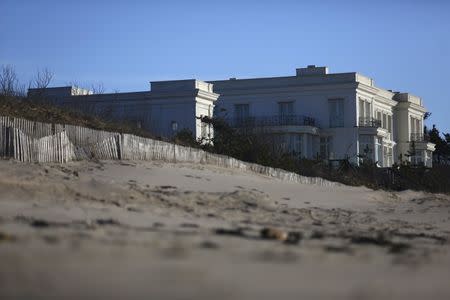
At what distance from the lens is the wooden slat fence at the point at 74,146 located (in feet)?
40.2

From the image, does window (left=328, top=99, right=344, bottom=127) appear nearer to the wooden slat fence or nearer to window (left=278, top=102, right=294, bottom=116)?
window (left=278, top=102, right=294, bottom=116)

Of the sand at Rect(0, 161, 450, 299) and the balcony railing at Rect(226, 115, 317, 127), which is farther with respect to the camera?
the balcony railing at Rect(226, 115, 317, 127)

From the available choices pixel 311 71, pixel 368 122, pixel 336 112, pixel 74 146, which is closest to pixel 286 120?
pixel 336 112

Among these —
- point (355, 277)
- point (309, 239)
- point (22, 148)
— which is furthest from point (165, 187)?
point (355, 277)

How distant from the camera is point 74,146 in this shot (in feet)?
45.6

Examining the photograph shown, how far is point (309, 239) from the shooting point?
8.53 m

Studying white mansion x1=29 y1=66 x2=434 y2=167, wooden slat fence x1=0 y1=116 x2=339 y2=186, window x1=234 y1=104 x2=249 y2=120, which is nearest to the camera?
wooden slat fence x1=0 y1=116 x2=339 y2=186

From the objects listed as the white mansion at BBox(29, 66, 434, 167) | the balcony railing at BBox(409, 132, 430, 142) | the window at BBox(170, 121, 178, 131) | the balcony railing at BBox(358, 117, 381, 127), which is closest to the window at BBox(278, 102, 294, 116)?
the white mansion at BBox(29, 66, 434, 167)

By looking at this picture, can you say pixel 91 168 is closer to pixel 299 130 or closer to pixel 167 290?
pixel 167 290

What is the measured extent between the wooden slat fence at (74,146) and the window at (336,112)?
136 ft

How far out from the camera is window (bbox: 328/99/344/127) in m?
59.1

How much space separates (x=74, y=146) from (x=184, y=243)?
749cm

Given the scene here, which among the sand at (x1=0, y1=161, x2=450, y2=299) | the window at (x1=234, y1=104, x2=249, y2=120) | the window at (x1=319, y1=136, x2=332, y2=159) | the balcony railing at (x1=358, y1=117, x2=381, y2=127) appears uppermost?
the window at (x1=234, y1=104, x2=249, y2=120)

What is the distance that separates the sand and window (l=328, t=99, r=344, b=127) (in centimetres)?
4463
